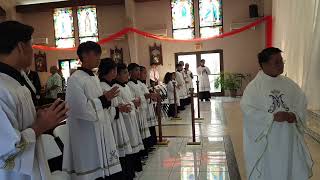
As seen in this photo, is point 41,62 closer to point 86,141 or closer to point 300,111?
point 86,141

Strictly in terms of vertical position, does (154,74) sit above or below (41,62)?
below

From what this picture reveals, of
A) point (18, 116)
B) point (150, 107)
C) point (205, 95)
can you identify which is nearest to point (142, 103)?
point (150, 107)

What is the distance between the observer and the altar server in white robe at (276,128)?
3010mm

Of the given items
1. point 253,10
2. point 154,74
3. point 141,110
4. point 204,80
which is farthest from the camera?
point 154,74

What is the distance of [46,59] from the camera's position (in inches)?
645

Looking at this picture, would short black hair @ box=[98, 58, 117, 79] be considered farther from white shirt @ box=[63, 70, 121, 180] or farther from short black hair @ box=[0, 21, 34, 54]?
short black hair @ box=[0, 21, 34, 54]

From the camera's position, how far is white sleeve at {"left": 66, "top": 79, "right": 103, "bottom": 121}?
121 inches

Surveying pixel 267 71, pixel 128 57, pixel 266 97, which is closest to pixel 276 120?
pixel 266 97

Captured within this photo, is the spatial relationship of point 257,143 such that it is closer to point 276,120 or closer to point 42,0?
point 276,120

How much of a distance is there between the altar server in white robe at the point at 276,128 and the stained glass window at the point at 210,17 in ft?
40.3

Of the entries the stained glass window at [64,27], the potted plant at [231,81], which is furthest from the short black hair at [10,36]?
the stained glass window at [64,27]

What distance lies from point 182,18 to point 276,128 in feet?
42.2

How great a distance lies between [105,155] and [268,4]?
36.6ft

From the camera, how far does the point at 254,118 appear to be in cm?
309
